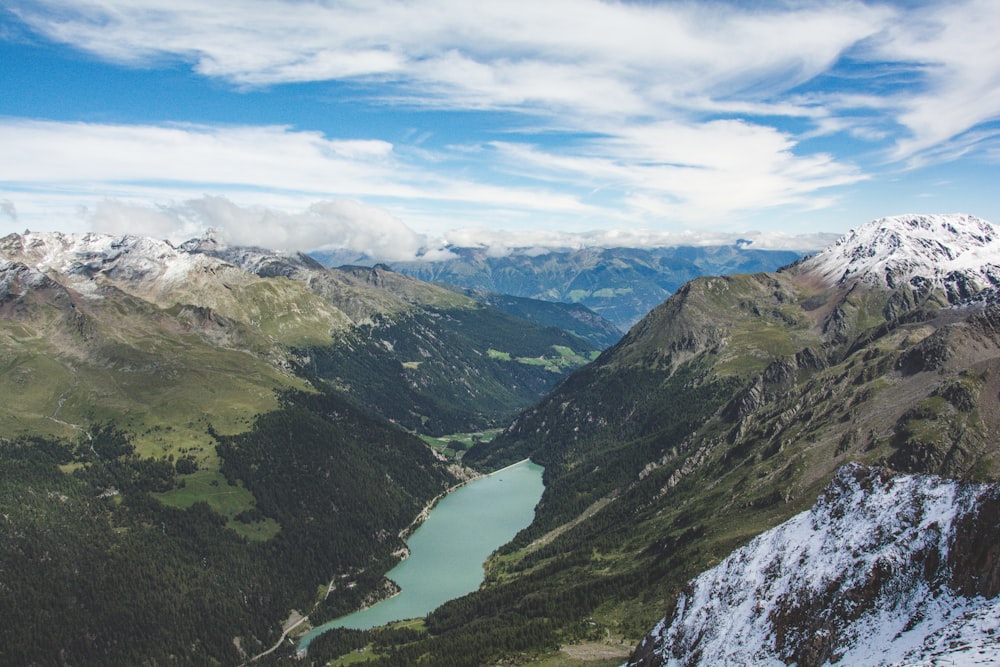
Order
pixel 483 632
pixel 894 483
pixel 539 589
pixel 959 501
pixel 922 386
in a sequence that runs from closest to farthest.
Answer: pixel 959 501 < pixel 894 483 < pixel 483 632 < pixel 922 386 < pixel 539 589

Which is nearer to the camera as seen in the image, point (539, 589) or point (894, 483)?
point (894, 483)


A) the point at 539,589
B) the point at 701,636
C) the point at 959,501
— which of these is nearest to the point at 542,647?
the point at 539,589

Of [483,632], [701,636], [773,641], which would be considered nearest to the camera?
[773,641]

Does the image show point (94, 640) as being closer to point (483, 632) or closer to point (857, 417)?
point (483, 632)

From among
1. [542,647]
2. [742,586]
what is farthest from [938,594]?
[542,647]

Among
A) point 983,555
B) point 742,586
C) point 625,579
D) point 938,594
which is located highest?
point 983,555

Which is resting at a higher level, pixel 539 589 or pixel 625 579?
pixel 625 579

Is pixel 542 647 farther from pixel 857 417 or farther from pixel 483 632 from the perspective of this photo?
pixel 857 417
